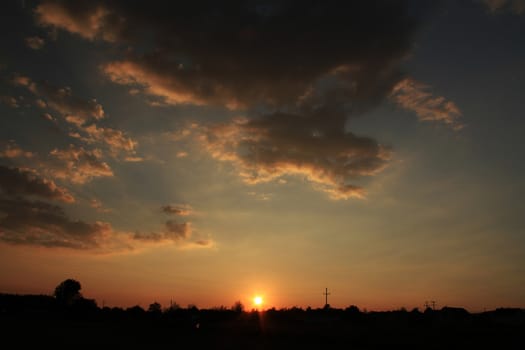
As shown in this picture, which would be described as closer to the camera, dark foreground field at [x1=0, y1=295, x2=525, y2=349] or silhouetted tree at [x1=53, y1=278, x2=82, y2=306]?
dark foreground field at [x1=0, y1=295, x2=525, y2=349]

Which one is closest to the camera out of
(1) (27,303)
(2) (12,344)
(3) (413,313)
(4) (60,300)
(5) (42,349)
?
(5) (42,349)

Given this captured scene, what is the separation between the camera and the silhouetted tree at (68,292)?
427 ft

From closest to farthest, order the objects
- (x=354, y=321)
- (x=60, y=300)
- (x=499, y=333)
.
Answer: (x=499, y=333), (x=354, y=321), (x=60, y=300)

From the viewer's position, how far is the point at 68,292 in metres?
131

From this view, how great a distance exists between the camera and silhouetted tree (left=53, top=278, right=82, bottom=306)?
13012 cm

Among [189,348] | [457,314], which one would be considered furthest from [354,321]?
[189,348]

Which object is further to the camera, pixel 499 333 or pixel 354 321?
pixel 354 321

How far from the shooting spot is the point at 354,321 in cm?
7062

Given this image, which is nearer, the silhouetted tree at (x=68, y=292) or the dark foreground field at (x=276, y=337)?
the dark foreground field at (x=276, y=337)

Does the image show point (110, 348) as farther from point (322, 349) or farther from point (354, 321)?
point (354, 321)

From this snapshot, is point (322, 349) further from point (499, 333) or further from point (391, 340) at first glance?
point (499, 333)

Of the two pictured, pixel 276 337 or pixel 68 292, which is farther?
pixel 68 292

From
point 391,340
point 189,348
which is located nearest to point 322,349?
point 189,348

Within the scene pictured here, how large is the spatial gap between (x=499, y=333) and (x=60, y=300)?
119 m
